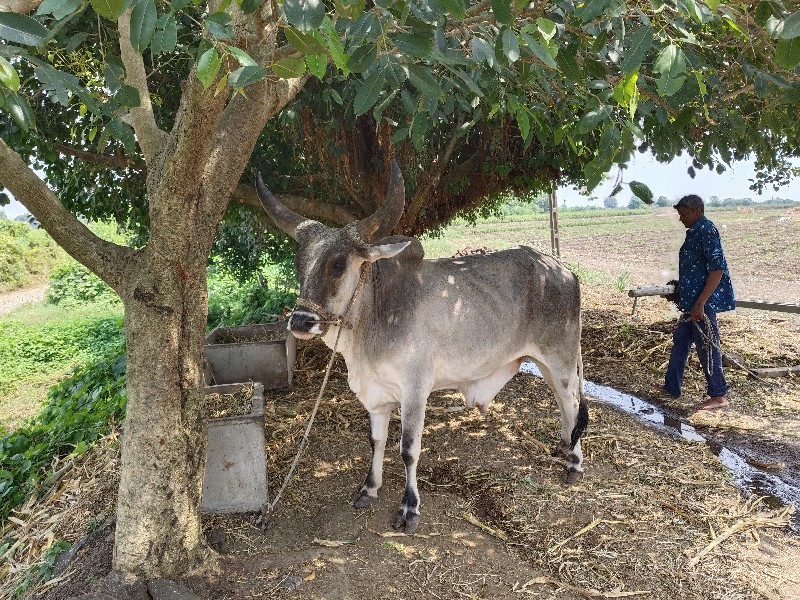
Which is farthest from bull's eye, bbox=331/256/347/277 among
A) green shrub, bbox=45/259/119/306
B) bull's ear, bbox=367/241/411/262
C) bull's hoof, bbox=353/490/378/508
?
green shrub, bbox=45/259/119/306

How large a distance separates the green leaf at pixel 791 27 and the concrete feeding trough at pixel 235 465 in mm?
3047

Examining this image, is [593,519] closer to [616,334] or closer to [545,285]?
[545,285]

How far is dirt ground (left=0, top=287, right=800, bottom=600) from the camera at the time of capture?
3180mm

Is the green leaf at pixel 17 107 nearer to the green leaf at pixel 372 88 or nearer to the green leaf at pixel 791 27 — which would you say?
the green leaf at pixel 372 88

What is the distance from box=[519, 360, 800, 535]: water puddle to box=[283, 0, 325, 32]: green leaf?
3.77 m

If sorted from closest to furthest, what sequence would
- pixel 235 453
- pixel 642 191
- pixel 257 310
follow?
pixel 642 191
pixel 235 453
pixel 257 310

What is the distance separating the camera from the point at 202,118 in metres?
2.71

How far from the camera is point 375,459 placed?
3887 millimetres

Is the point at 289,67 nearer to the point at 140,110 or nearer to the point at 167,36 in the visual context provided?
the point at 167,36

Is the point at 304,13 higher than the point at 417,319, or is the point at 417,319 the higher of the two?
the point at 304,13

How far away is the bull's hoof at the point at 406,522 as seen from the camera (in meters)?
3.58

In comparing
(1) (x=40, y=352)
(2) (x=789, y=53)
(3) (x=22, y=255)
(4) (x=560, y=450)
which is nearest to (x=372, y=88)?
(2) (x=789, y=53)

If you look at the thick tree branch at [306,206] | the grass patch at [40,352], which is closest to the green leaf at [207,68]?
the thick tree branch at [306,206]

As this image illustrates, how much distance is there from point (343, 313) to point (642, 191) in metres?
1.64
